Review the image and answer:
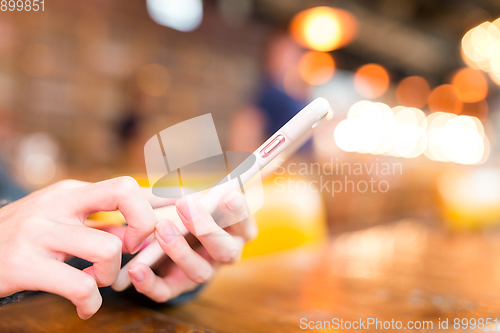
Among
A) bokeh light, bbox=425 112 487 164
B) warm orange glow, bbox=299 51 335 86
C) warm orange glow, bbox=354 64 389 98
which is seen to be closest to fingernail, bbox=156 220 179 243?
bokeh light, bbox=425 112 487 164

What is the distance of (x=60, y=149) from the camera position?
1.81 m

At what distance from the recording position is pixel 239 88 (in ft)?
8.18

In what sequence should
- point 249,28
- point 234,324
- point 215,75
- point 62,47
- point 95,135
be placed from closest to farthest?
1. point 234,324
2. point 62,47
3. point 95,135
4. point 215,75
5. point 249,28

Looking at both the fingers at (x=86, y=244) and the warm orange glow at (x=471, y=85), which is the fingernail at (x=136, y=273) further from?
the warm orange glow at (x=471, y=85)

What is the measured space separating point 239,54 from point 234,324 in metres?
2.47

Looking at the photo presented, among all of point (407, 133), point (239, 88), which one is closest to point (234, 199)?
point (407, 133)

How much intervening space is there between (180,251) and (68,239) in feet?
0.19

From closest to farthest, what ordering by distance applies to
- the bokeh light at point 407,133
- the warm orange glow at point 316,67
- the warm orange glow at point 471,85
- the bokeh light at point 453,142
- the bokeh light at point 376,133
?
the bokeh light at point 376,133 < the bokeh light at point 407,133 < the bokeh light at point 453,142 < the warm orange glow at point 316,67 < the warm orange glow at point 471,85

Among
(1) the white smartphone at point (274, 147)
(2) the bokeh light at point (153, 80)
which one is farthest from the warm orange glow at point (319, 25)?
(1) the white smartphone at point (274, 147)

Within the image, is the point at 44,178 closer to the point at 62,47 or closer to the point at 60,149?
the point at 60,149

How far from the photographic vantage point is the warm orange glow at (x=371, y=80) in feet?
10.5

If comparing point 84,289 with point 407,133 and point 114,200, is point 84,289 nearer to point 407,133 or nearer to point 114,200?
point 114,200

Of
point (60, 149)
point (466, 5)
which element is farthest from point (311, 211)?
point (466, 5)

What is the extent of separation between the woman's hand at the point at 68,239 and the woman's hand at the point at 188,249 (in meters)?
0.02
